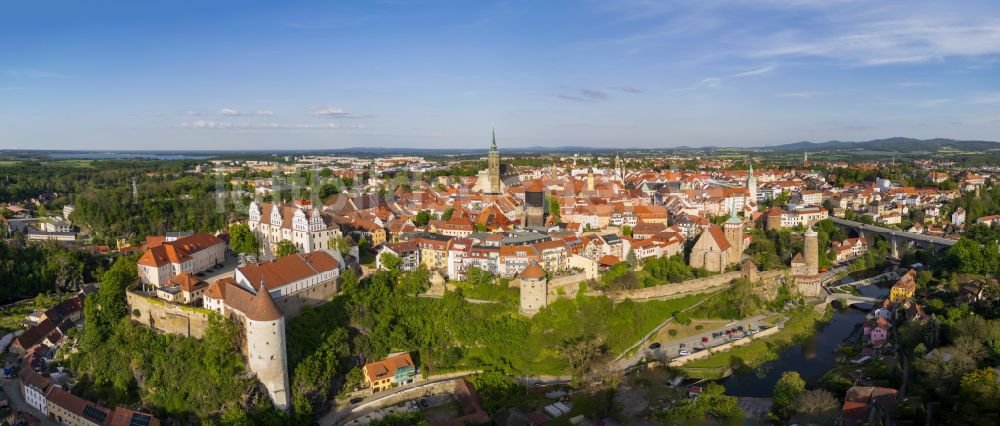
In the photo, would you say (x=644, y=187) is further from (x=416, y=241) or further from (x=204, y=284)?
(x=204, y=284)

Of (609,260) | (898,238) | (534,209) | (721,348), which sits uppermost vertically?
(534,209)

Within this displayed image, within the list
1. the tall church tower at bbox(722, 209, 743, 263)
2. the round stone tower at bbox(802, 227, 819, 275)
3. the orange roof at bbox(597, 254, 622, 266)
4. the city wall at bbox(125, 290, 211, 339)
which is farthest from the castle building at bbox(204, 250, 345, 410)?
the round stone tower at bbox(802, 227, 819, 275)

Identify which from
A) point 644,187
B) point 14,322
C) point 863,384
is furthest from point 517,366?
point 644,187

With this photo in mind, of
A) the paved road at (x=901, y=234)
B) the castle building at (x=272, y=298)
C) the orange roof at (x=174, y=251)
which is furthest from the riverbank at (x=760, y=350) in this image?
the orange roof at (x=174, y=251)

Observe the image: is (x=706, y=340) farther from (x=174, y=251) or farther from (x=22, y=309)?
(x=22, y=309)

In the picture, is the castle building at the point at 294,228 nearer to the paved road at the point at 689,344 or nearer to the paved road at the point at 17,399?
the paved road at the point at 17,399

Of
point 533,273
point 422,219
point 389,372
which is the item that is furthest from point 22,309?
point 533,273
